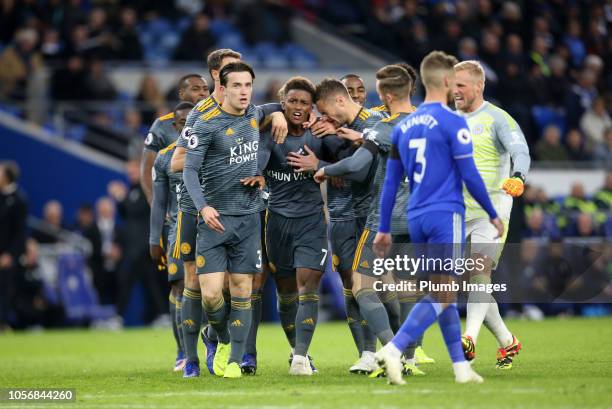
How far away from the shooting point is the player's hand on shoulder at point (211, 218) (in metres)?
9.21

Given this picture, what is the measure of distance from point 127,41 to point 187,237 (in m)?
13.6

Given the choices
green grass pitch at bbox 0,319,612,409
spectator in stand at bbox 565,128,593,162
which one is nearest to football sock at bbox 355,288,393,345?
green grass pitch at bbox 0,319,612,409

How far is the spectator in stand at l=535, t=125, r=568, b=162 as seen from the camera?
22516 millimetres

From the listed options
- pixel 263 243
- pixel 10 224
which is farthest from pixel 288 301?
pixel 10 224

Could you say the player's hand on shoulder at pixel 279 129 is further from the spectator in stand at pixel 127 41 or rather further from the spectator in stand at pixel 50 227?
the spectator in stand at pixel 127 41

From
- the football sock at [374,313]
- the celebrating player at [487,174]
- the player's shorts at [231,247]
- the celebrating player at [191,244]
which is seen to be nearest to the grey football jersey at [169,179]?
the celebrating player at [191,244]

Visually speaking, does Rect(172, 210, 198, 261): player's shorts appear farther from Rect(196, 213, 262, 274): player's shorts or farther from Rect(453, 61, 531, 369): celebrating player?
Rect(453, 61, 531, 369): celebrating player

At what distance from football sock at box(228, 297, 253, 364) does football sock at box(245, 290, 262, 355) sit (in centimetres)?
65

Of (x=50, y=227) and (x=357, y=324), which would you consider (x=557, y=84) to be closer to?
(x=50, y=227)

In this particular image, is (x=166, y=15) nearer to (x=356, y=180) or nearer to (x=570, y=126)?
(x=570, y=126)

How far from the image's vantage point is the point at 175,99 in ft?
69.8

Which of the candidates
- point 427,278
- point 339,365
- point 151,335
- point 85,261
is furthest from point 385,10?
point 427,278

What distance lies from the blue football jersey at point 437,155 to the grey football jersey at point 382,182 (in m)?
1.05

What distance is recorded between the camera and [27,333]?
19.0 metres
